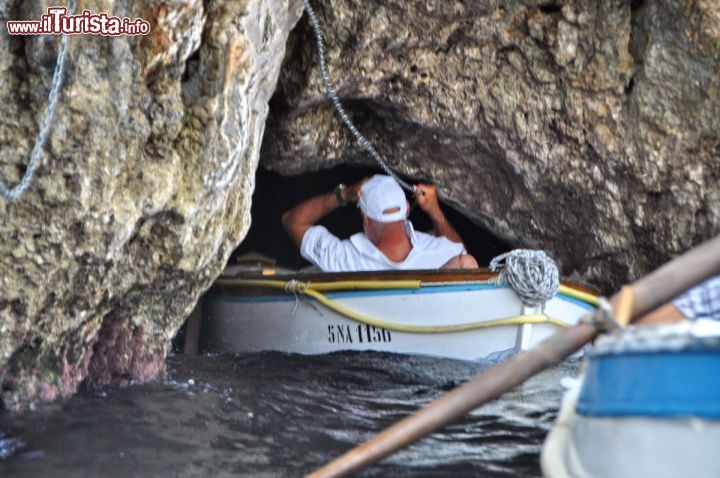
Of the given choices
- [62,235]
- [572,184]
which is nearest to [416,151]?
[572,184]

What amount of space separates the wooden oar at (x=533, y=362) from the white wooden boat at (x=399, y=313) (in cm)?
297

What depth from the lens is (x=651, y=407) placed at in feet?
7.73

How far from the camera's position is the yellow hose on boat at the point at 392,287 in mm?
5840

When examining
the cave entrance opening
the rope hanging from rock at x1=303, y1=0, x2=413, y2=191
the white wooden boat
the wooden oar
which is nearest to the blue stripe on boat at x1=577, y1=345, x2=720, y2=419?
the wooden oar

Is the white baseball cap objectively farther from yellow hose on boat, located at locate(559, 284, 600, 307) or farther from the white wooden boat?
yellow hose on boat, located at locate(559, 284, 600, 307)

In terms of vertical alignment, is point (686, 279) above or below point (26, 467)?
above

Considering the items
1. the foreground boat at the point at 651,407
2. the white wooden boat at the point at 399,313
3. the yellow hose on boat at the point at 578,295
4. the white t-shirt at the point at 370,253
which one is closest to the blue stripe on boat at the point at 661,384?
the foreground boat at the point at 651,407

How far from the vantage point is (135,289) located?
4.43 m

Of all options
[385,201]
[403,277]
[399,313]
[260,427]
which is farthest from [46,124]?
[385,201]

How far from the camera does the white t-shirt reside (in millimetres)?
6723

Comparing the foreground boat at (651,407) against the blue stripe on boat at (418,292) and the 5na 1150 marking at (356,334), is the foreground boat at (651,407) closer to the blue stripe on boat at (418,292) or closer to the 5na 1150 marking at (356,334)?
the blue stripe on boat at (418,292)

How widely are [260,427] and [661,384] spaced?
225 cm

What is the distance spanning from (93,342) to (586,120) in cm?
319

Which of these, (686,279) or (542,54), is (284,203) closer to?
(542,54)
